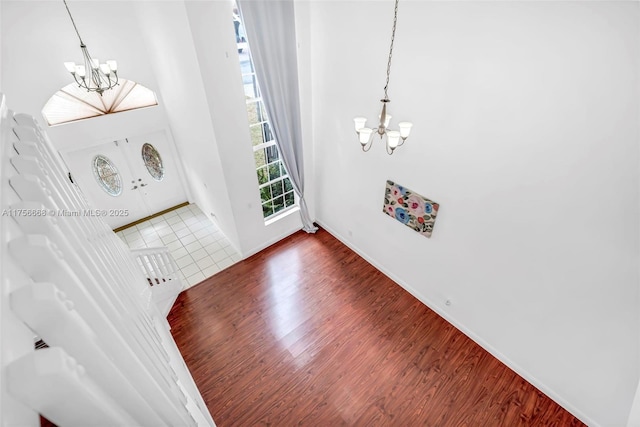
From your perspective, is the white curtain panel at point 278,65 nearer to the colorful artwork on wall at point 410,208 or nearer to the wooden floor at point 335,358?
the colorful artwork on wall at point 410,208

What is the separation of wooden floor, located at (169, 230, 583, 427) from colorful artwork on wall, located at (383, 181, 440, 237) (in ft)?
3.99

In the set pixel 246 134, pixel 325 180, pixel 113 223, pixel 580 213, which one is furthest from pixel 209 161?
pixel 580 213

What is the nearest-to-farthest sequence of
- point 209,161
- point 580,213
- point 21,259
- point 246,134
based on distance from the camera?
point 21,259 → point 580,213 → point 246,134 → point 209,161

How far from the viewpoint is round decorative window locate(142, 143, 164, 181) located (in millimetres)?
5625

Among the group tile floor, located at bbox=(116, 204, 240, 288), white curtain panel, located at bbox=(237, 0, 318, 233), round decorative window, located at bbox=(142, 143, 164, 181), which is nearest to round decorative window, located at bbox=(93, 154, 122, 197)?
round decorative window, located at bbox=(142, 143, 164, 181)

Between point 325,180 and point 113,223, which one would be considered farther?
point 113,223

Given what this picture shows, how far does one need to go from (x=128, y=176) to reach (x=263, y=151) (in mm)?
2923

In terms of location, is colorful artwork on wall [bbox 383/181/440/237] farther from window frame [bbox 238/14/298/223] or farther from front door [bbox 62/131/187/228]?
front door [bbox 62/131/187/228]

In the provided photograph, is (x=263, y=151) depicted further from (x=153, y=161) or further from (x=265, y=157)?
(x=153, y=161)

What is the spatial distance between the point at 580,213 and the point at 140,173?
6.66m

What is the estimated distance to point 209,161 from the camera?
442 centimetres

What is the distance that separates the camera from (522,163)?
2.65 metres

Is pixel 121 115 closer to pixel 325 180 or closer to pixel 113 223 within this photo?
pixel 113 223

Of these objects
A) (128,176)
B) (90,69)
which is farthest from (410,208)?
(128,176)
